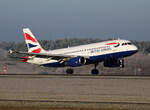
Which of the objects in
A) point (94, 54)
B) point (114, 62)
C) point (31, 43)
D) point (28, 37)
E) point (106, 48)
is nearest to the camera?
point (106, 48)

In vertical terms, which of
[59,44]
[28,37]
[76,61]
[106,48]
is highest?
[59,44]

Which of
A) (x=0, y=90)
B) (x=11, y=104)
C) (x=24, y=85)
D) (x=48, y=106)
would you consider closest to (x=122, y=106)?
(x=48, y=106)

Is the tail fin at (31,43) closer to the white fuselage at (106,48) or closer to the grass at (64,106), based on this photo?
the white fuselage at (106,48)

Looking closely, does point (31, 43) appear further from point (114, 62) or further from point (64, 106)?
point (64, 106)

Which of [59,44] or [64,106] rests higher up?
[59,44]

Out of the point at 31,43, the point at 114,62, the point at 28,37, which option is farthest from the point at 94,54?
the point at 28,37

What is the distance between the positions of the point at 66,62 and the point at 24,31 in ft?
37.2

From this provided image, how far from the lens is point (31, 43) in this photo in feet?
211

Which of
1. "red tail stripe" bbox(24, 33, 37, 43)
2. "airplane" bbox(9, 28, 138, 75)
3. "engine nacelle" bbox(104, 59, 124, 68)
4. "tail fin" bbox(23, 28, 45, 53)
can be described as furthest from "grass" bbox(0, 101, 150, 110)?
"red tail stripe" bbox(24, 33, 37, 43)

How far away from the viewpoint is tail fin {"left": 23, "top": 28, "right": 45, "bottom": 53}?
209ft

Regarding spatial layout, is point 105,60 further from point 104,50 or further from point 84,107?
point 84,107

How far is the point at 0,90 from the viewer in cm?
3453

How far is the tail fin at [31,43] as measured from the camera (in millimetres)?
63781

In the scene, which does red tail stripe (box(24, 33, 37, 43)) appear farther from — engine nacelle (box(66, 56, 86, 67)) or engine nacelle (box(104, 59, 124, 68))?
engine nacelle (box(104, 59, 124, 68))
